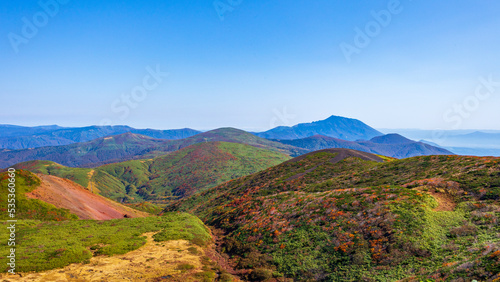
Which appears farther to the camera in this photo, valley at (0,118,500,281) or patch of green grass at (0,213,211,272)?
patch of green grass at (0,213,211,272)

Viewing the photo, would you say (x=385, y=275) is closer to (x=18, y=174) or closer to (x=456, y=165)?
(x=456, y=165)

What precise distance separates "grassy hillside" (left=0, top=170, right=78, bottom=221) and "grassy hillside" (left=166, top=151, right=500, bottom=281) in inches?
1278

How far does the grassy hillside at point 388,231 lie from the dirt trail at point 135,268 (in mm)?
8020

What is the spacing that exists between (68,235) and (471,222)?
5037cm

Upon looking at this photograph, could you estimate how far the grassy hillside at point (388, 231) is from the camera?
774 inches

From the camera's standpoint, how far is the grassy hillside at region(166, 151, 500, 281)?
19.7 meters

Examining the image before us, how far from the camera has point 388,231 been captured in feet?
81.5
